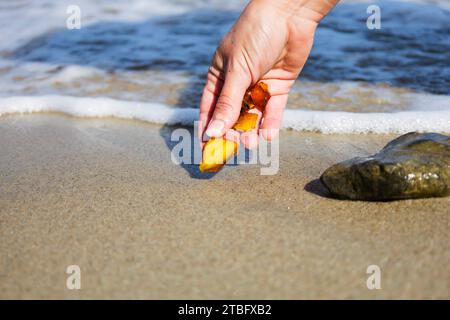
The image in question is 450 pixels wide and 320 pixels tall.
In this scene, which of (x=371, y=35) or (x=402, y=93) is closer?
(x=402, y=93)

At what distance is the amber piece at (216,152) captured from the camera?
7.09ft

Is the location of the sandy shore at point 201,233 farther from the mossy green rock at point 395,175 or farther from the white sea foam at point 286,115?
the white sea foam at point 286,115

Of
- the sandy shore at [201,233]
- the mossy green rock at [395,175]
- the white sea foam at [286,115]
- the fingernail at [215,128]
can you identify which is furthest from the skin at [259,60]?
the white sea foam at [286,115]

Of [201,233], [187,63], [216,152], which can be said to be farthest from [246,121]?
[187,63]

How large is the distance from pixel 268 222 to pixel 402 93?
6.77 ft

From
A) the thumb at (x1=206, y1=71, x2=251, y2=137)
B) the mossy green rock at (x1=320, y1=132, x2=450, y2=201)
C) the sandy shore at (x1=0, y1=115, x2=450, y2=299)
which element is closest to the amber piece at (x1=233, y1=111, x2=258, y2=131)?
the thumb at (x1=206, y1=71, x2=251, y2=137)

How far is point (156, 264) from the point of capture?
1.69 metres

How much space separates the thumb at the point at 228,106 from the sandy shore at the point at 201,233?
315 mm

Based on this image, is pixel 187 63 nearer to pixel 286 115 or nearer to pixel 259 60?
pixel 286 115

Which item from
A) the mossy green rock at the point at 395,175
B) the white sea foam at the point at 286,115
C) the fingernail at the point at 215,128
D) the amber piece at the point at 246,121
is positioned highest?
the fingernail at the point at 215,128

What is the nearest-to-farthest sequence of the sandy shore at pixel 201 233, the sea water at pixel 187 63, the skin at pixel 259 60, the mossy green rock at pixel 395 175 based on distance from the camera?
1. the sandy shore at pixel 201 233
2. the mossy green rock at pixel 395 175
3. the skin at pixel 259 60
4. the sea water at pixel 187 63
